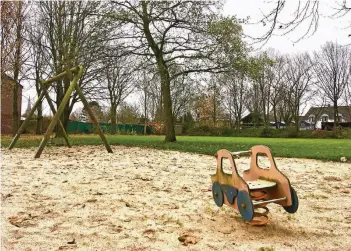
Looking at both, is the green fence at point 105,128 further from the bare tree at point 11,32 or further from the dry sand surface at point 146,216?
the dry sand surface at point 146,216

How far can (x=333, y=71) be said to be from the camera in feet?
137

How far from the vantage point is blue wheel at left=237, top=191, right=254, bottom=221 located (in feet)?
9.90

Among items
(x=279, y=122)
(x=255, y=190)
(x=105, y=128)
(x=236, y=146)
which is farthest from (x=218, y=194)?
(x=279, y=122)

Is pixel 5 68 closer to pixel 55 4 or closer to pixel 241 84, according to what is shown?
pixel 55 4

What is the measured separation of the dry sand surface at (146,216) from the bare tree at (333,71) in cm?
4085

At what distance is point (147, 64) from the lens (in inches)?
660

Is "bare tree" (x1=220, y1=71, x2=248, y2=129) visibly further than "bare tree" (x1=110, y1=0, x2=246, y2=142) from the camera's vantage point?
Yes

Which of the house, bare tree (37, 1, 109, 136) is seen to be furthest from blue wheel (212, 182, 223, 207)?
the house

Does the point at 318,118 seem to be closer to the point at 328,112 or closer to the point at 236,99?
the point at 328,112

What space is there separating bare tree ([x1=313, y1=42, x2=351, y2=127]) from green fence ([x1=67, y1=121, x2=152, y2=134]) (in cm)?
2516

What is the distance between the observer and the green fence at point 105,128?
38062mm

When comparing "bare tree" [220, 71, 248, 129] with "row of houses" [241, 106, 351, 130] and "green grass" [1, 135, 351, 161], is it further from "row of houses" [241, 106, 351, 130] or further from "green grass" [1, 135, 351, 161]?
"green grass" [1, 135, 351, 161]

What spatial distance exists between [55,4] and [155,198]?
58.0 ft

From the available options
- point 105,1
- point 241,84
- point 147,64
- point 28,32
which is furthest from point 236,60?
point 241,84
